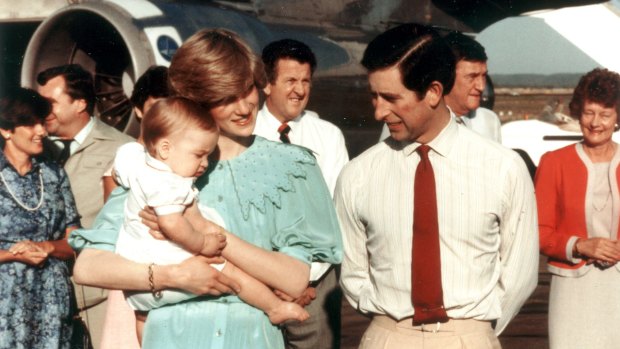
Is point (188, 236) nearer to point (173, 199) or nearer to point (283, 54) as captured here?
point (173, 199)

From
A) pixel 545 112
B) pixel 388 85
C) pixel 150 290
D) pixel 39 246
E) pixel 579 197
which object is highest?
pixel 388 85

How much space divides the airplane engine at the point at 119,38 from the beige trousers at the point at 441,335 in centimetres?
501

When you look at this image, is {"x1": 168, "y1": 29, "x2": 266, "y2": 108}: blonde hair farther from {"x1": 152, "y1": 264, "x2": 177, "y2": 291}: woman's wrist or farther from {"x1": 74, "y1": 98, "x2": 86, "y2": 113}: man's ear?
{"x1": 74, "y1": 98, "x2": 86, "y2": 113}: man's ear

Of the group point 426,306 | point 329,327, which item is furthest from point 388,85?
point 329,327

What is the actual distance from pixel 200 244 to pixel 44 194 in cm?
250

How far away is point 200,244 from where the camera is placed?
2711mm

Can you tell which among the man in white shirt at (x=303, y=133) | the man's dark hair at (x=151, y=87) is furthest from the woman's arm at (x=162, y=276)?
the man in white shirt at (x=303, y=133)

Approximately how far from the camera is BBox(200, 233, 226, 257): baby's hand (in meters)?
2.71

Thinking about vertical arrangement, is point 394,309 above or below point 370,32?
above

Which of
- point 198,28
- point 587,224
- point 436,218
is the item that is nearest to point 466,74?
point 587,224

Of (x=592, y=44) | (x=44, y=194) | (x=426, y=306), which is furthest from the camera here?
(x=592, y=44)

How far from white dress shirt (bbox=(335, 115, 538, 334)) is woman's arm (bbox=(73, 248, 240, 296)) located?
0.78 meters

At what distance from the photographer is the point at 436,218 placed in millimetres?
3328

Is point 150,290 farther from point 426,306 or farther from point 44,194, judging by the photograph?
point 44,194
